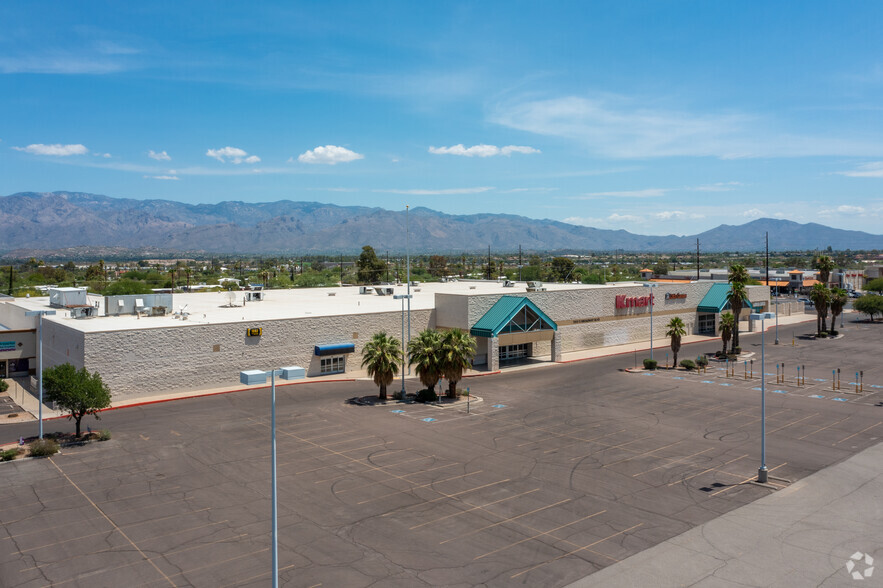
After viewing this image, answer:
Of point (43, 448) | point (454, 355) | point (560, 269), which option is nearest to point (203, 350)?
point (43, 448)

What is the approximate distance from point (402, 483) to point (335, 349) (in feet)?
85.3

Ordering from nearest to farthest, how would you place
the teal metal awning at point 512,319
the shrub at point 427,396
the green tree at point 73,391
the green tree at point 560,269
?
the green tree at point 73,391 < the shrub at point 427,396 < the teal metal awning at point 512,319 < the green tree at point 560,269

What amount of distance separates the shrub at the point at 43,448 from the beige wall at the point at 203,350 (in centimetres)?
1081

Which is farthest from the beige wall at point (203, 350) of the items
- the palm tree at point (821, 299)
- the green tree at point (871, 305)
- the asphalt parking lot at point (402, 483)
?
the green tree at point (871, 305)

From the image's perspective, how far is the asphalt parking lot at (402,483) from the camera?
62.6 feet

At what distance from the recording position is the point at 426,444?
1257 inches

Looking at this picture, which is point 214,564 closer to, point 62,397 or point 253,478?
point 253,478

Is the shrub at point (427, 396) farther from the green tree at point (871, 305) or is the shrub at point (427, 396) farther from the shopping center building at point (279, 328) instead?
the green tree at point (871, 305)

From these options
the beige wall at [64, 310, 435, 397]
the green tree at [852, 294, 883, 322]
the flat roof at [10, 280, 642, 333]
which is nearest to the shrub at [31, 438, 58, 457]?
the beige wall at [64, 310, 435, 397]

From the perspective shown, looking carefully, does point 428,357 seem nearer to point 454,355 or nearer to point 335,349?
point 454,355

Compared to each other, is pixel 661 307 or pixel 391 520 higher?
pixel 661 307

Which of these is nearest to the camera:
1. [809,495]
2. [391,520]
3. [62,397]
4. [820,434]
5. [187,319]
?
[391,520]

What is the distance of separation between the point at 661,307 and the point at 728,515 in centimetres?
5569

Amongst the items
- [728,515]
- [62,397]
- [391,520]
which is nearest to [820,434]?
[728,515]
